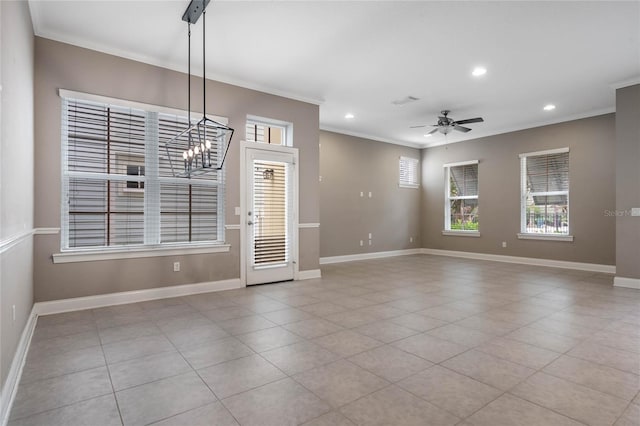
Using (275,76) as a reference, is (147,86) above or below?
below

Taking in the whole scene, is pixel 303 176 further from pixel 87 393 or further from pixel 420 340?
pixel 87 393

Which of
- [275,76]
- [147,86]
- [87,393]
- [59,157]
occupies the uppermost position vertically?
[275,76]

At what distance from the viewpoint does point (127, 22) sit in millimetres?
3484

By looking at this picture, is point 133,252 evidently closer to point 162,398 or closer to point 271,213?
point 271,213

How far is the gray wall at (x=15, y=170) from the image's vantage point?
201cm

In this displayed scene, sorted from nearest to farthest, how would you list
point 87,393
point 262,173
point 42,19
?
point 87,393, point 42,19, point 262,173

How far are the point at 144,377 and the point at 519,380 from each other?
8.01ft

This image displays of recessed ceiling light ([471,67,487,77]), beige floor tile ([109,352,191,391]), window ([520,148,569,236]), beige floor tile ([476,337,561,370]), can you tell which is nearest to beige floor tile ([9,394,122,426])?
beige floor tile ([109,352,191,391])

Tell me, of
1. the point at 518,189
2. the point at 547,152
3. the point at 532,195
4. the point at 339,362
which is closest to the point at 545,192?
the point at 532,195

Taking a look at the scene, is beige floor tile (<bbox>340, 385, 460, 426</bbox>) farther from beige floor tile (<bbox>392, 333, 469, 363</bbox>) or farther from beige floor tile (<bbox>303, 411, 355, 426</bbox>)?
beige floor tile (<bbox>392, 333, 469, 363</bbox>)

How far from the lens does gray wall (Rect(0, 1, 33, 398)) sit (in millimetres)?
2014

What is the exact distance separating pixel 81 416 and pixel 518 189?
807 centimetres

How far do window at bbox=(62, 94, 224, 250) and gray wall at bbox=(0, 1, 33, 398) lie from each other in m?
0.49

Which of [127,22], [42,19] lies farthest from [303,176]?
[42,19]
